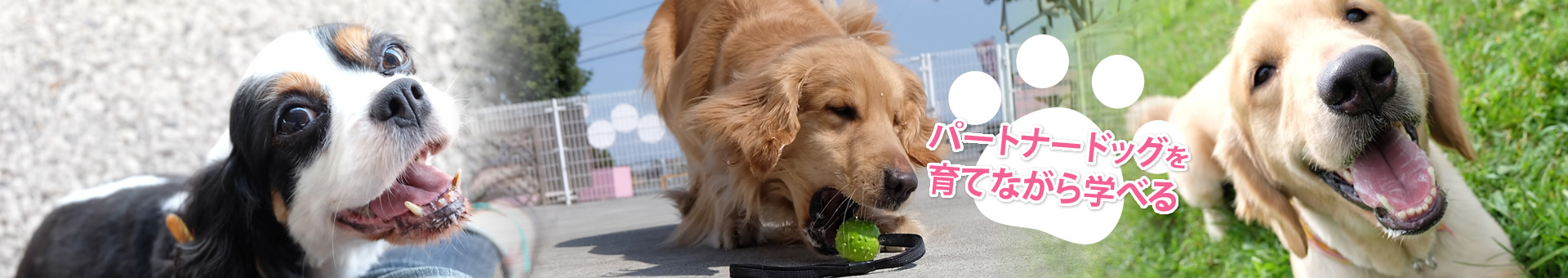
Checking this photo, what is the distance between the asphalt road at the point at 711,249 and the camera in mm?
1301

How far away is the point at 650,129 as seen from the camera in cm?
155

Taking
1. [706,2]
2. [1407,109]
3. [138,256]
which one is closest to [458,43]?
[138,256]

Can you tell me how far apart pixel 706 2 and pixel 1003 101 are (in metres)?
0.68

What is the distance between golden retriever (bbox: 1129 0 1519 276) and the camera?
123 centimetres

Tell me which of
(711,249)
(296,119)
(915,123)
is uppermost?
(296,119)

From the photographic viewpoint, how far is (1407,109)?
1.23 m

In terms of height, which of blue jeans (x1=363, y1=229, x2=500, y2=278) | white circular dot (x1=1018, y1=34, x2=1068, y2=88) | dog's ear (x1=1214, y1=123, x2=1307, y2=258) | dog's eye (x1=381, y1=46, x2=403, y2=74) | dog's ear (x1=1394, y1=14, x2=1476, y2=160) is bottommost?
dog's ear (x1=1214, y1=123, x2=1307, y2=258)

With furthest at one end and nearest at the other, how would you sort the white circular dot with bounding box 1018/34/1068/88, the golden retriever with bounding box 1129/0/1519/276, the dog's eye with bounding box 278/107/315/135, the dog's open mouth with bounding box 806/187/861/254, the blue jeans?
the white circular dot with bounding box 1018/34/1068/88, the dog's open mouth with bounding box 806/187/861/254, the golden retriever with bounding box 1129/0/1519/276, the blue jeans, the dog's eye with bounding box 278/107/315/135

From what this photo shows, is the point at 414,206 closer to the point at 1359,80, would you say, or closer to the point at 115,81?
the point at 115,81

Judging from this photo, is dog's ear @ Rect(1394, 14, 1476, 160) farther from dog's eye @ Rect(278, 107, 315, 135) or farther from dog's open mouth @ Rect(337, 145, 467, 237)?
dog's eye @ Rect(278, 107, 315, 135)

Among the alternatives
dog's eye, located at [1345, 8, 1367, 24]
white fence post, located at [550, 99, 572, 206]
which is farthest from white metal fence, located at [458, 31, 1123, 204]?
dog's eye, located at [1345, 8, 1367, 24]

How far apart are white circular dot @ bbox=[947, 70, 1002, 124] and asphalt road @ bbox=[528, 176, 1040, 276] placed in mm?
153

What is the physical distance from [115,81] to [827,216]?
1.01 meters

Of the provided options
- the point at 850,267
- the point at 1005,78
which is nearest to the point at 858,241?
the point at 850,267
